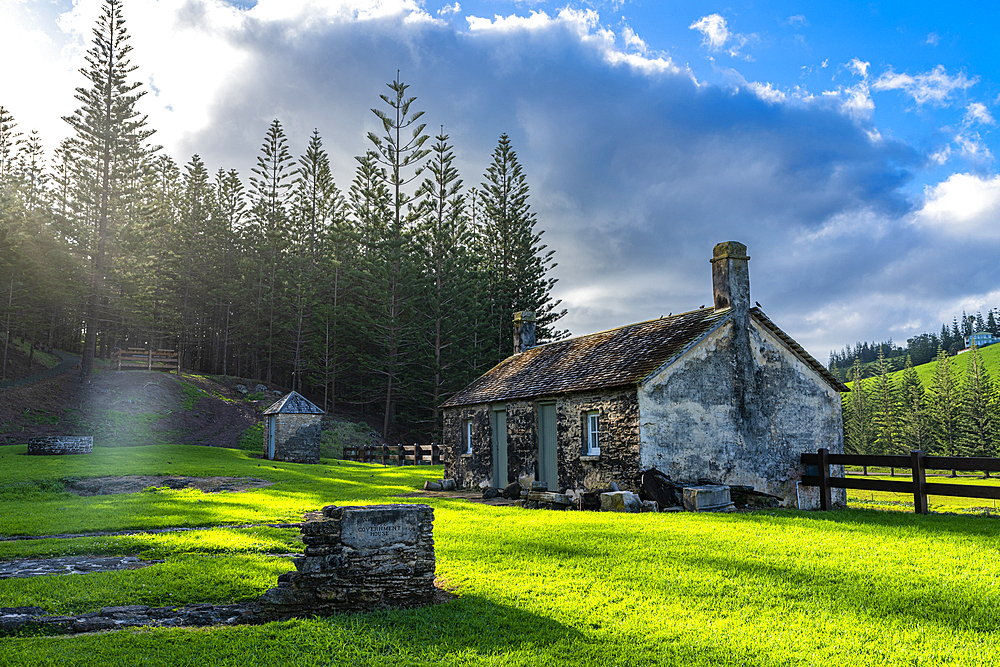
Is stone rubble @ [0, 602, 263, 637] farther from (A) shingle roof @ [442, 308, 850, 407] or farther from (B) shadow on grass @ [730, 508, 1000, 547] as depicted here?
(A) shingle roof @ [442, 308, 850, 407]

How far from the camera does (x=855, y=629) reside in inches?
224

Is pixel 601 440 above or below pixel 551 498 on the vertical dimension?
above

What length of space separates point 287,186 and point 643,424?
45.8m

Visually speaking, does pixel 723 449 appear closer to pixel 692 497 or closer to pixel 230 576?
pixel 692 497

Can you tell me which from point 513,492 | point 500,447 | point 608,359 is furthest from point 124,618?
point 500,447

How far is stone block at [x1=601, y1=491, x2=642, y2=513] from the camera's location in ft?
45.6

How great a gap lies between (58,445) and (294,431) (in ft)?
31.9

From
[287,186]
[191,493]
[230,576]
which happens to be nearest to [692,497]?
[230,576]

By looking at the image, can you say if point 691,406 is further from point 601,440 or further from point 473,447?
point 473,447

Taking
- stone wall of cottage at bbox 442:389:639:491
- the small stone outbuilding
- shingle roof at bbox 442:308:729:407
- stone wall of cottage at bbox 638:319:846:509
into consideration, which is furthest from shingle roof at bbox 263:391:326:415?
stone wall of cottage at bbox 638:319:846:509

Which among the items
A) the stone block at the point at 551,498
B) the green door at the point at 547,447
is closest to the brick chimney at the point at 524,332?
the green door at the point at 547,447

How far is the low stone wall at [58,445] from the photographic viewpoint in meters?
25.5

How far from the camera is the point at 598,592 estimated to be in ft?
22.6

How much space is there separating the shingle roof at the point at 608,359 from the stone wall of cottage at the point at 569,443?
1.31 feet
